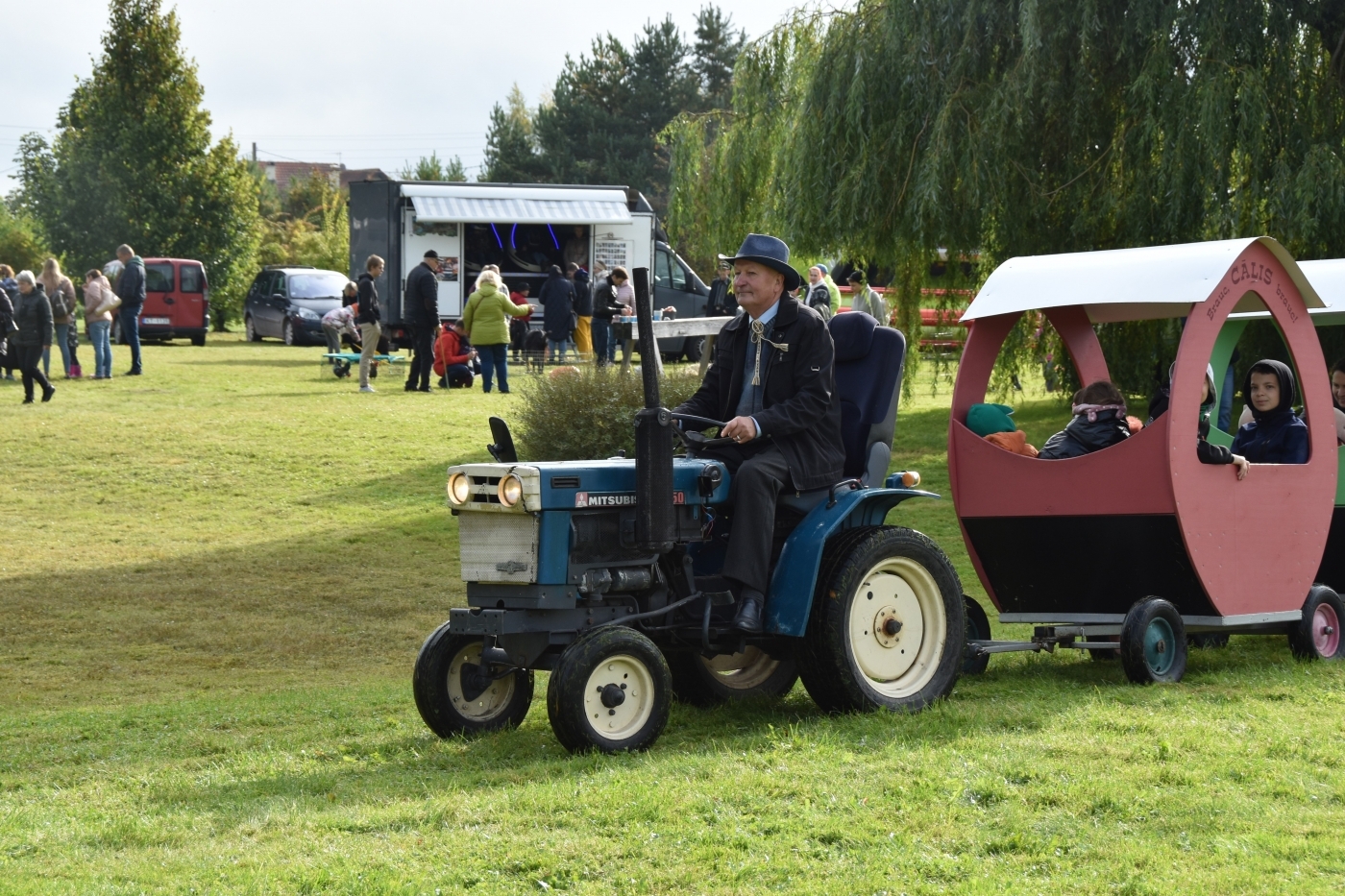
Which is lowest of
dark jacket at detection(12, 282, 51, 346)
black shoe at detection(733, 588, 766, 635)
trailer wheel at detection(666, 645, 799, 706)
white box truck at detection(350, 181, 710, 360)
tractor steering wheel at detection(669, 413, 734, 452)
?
trailer wheel at detection(666, 645, 799, 706)

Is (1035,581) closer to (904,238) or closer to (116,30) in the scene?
(904,238)

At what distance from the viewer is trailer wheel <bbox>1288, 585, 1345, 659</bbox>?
8.62m

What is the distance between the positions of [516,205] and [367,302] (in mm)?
8980

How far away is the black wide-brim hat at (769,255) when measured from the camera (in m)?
7.01

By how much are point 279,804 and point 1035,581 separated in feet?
14.4

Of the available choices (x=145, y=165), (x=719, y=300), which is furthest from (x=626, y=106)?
(x=719, y=300)

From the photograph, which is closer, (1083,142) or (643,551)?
(643,551)

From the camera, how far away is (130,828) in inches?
211

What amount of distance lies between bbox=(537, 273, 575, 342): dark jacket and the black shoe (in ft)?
72.5

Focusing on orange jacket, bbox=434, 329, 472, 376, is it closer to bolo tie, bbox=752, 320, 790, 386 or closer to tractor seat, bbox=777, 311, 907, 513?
→ tractor seat, bbox=777, 311, 907, 513

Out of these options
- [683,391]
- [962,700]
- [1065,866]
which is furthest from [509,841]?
[683,391]

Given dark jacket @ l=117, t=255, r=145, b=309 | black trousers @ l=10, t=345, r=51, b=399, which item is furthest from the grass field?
dark jacket @ l=117, t=255, r=145, b=309

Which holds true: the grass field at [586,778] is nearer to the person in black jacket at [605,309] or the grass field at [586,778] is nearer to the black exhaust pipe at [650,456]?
the black exhaust pipe at [650,456]

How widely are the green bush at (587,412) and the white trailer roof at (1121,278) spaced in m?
→ 5.77
